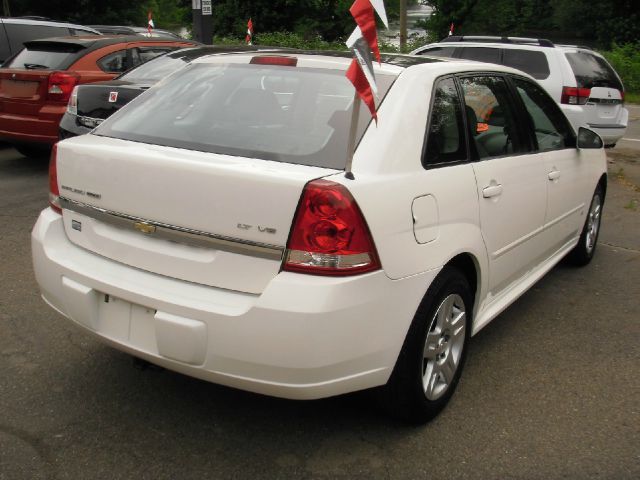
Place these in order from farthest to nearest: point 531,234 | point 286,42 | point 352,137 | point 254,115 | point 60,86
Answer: point 286,42, point 60,86, point 531,234, point 254,115, point 352,137

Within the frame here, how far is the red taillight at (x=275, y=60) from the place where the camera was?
3.27 m

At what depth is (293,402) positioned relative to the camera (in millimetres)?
3264

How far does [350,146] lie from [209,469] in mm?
1376

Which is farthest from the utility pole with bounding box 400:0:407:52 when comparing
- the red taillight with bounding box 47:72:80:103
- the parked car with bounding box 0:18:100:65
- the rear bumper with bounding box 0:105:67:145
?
the rear bumper with bounding box 0:105:67:145

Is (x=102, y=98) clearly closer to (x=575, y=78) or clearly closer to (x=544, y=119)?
(x=544, y=119)

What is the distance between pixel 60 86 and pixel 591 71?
23.3 feet

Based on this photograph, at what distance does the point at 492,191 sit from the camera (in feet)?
11.2

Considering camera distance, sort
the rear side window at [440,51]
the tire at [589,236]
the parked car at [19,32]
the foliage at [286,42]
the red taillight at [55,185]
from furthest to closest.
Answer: the foliage at [286,42] < the rear side window at [440,51] < the parked car at [19,32] < the tire at [589,236] < the red taillight at [55,185]

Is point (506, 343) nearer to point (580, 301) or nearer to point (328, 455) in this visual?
point (580, 301)

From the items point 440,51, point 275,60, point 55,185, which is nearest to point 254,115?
point 275,60

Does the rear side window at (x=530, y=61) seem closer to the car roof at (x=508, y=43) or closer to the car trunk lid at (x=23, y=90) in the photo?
the car roof at (x=508, y=43)

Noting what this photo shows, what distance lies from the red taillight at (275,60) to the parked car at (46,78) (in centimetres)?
533

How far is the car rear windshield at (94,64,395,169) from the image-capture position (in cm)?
282

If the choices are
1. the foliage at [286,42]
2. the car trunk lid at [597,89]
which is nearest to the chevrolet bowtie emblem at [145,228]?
the car trunk lid at [597,89]
